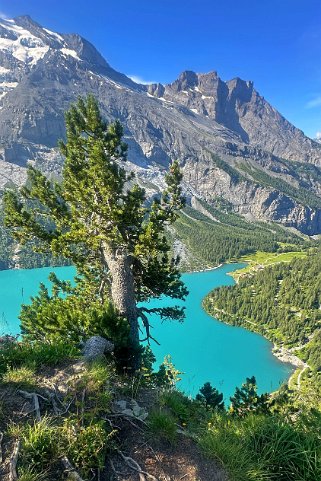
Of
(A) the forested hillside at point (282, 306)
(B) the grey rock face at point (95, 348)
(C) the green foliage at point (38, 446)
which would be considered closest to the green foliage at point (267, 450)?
(C) the green foliage at point (38, 446)

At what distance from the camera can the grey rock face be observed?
863 cm

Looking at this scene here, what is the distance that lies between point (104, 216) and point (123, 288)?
3.72 meters

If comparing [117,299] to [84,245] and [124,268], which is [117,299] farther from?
[84,245]

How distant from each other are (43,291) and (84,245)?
6.65 metres

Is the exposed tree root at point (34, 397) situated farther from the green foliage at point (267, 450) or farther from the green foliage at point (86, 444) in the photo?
the green foliage at point (267, 450)

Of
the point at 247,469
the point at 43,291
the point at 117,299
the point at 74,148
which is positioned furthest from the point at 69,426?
the point at 43,291

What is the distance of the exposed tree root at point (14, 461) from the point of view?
4.35m

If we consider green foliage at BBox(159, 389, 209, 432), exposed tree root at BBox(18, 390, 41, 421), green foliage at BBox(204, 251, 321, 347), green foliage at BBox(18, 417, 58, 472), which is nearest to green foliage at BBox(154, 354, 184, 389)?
green foliage at BBox(159, 389, 209, 432)

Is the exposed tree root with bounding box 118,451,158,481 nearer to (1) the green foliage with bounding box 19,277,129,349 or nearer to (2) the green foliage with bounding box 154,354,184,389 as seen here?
(1) the green foliage with bounding box 19,277,129,349

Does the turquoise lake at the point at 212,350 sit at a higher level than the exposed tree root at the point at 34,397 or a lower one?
lower

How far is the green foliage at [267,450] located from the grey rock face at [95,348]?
152 inches

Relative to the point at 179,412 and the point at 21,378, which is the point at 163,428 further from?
the point at 21,378

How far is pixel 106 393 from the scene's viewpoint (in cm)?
621

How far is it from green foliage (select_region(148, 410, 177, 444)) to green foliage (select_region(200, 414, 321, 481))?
20.6 inches
